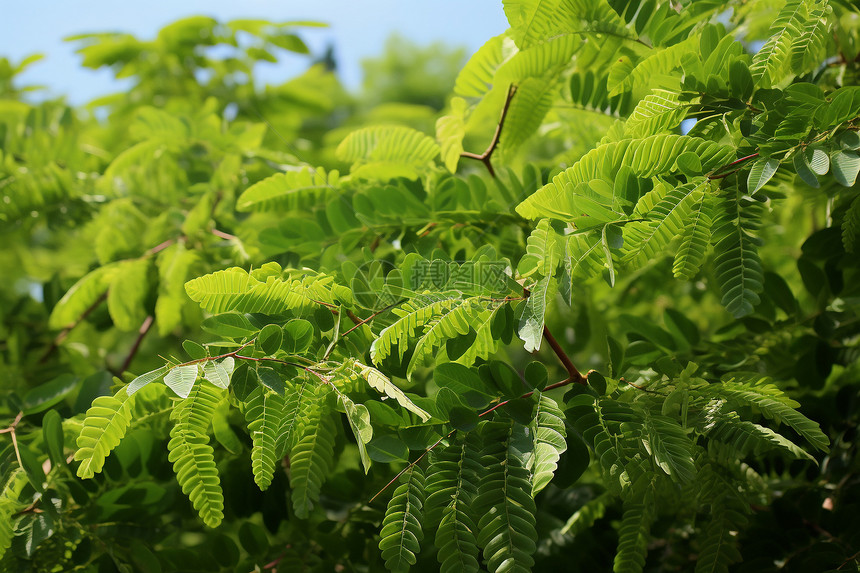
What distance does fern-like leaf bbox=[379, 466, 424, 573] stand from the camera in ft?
2.30

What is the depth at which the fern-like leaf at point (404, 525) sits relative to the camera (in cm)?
70

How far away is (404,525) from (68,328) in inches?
45.4

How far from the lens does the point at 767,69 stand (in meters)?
0.79

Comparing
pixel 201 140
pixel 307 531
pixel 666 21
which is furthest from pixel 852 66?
pixel 201 140

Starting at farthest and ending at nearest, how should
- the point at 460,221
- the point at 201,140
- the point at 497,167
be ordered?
1. the point at 201,140
2. the point at 497,167
3. the point at 460,221

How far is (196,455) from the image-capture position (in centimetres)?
74

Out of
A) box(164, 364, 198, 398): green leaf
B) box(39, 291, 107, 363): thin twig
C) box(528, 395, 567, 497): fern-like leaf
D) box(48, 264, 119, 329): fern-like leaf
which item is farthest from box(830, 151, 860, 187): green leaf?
box(39, 291, 107, 363): thin twig

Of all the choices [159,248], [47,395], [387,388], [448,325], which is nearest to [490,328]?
[448,325]

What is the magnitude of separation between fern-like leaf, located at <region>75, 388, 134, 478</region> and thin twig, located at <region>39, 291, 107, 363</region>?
2.57 feet

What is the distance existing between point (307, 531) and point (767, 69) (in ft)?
3.19

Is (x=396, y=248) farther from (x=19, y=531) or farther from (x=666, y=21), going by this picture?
(x=19, y=531)

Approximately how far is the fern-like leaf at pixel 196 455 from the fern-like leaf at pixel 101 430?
54 millimetres

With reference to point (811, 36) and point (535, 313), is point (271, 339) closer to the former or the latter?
point (535, 313)

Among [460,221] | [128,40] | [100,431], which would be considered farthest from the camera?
[128,40]
